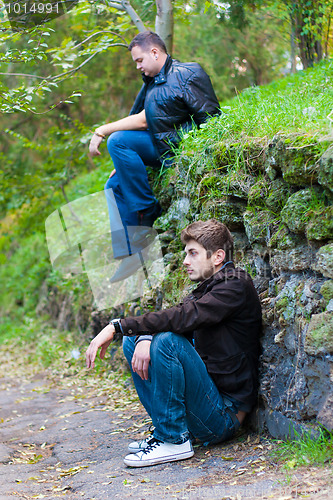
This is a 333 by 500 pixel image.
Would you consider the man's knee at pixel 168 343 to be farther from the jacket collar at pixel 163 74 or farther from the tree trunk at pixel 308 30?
the tree trunk at pixel 308 30

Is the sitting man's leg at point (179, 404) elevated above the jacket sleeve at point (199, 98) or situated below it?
below

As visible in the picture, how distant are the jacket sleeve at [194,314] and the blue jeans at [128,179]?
86.0 inches

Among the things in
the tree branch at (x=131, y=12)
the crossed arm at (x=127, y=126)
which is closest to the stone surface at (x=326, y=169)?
the crossed arm at (x=127, y=126)

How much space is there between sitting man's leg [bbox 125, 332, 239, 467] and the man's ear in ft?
1.78

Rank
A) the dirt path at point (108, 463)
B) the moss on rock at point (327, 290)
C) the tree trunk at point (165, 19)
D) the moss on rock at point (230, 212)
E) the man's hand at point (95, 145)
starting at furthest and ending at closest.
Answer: the tree trunk at point (165, 19)
the man's hand at point (95, 145)
the moss on rock at point (230, 212)
the moss on rock at point (327, 290)
the dirt path at point (108, 463)

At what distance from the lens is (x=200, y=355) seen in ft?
10.5

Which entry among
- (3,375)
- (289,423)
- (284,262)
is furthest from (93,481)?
(3,375)

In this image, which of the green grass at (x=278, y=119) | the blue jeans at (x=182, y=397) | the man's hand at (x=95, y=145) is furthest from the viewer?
the man's hand at (x=95, y=145)

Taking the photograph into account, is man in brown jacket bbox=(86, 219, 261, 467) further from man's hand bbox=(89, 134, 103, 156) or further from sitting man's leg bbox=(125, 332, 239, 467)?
man's hand bbox=(89, 134, 103, 156)

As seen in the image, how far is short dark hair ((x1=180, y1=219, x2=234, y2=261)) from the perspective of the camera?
323 cm

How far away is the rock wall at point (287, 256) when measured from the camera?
2.69 meters

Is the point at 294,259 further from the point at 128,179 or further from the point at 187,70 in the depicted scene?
the point at 187,70

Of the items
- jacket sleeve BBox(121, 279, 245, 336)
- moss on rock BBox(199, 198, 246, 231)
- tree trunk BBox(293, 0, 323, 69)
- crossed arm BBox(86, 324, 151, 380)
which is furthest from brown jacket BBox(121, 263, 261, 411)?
tree trunk BBox(293, 0, 323, 69)

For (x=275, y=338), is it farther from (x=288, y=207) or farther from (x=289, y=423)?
(x=288, y=207)
